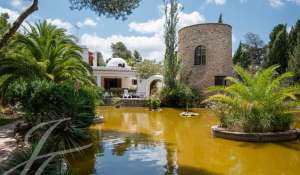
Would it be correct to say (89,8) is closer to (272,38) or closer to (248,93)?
(248,93)

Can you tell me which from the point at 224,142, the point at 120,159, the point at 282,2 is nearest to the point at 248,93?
the point at 224,142

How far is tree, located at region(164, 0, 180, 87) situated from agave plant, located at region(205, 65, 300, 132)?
1257 centimetres

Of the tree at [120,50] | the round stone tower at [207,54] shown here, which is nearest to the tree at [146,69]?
the round stone tower at [207,54]

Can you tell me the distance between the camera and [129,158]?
24.4 feet

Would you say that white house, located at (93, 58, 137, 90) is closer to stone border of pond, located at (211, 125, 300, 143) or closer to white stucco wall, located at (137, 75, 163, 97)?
white stucco wall, located at (137, 75, 163, 97)

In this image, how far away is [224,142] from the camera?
31.8 ft

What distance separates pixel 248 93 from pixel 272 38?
979 inches

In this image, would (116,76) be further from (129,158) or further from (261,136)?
(129,158)

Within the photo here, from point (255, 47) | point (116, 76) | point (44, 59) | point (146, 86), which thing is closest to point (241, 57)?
point (255, 47)

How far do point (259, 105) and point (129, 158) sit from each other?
17.4 feet

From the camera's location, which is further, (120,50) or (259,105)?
(120,50)

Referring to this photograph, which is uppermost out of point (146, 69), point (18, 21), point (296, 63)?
point (146, 69)

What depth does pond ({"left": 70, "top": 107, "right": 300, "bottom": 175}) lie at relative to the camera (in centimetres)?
654

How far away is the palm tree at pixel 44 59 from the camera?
11.1 meters
